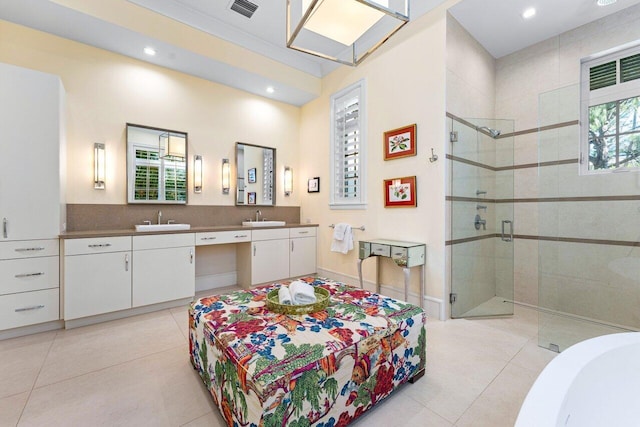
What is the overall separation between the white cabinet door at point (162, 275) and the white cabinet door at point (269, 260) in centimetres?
82

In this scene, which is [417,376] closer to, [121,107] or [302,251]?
[302,251]

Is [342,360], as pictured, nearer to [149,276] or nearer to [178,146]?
[149,276]

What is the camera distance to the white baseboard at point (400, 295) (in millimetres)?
2904

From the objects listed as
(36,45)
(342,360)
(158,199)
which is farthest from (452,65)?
(36,45)

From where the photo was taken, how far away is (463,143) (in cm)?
302

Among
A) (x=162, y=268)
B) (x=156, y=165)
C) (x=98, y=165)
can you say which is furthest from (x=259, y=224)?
(x=98, y=165)

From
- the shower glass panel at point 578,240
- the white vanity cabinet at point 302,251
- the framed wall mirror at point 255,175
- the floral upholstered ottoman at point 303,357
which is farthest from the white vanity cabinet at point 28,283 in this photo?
the shower glass panel at point 578,240

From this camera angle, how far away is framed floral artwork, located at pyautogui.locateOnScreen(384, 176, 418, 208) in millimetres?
3146

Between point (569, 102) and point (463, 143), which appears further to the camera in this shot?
point (463, 143)

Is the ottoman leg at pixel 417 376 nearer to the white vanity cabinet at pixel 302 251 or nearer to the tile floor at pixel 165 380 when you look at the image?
the tile floor at pixel 165 380

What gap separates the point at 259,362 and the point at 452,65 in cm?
331

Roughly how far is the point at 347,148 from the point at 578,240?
9.20ft

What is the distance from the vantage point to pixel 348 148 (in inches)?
161

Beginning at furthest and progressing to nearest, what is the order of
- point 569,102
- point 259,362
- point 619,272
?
1. point 569,102
2. point 619,272
3. point 259,362
